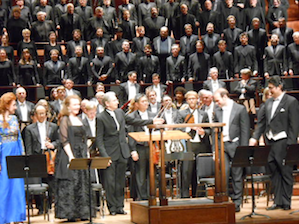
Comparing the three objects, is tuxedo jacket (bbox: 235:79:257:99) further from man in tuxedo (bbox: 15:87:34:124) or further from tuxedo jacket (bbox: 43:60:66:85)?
man in tuxedo (bbox: 15:87:34:124)

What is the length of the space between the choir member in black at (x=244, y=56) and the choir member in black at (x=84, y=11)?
11.1ft

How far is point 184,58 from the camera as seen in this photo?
1130 cm

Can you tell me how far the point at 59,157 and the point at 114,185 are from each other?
0.81 m

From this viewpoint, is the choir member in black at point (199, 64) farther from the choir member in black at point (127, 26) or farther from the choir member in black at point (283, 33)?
the choir member in black at point (127, 26)

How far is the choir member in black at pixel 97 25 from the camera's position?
12.2 metres

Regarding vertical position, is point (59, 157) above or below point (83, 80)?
below

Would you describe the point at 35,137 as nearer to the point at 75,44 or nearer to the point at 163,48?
the point at 75,44

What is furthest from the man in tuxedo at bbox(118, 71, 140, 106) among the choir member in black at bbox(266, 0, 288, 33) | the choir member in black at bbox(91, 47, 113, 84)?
the choir member in black at bbox(266, 0, 288, 33)

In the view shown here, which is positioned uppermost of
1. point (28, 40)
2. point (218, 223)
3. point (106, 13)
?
point (106, 13)

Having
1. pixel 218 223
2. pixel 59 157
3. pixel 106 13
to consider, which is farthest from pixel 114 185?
pixel 106 13

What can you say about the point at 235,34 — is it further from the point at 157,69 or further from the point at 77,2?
the point at 77,2

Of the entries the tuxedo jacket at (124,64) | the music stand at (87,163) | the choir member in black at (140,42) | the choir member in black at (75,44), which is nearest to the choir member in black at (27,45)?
the choir member in black at (75,44)

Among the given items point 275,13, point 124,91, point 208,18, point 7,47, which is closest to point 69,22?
point 7,47

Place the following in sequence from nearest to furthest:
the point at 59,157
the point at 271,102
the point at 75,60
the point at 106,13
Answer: the point at 59,157
the point at 271,102
the point at 75,60
the point at 106,13
